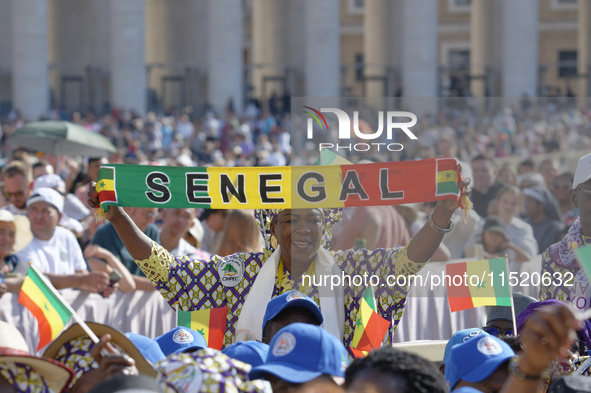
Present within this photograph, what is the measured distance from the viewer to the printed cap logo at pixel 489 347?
A: 4352 mm

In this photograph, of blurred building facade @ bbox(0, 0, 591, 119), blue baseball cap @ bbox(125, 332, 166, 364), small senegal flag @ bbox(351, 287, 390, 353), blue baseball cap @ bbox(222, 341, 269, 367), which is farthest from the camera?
blurred building facade @ bbox(0, 0, 591, 119)

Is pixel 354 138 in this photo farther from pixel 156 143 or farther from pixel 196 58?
pixel 196 58

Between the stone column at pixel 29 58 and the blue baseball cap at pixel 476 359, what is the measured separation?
126 feet

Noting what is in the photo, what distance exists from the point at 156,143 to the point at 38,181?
20393 mm

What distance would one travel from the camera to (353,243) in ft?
22.3

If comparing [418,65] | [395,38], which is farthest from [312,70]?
[395,38]

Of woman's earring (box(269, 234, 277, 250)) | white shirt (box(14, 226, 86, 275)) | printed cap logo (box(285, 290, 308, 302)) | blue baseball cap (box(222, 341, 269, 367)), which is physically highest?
woman's earring (box(269, 234, 277, 250))

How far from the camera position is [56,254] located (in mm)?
8828

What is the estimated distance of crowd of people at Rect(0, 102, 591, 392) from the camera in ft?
12.2

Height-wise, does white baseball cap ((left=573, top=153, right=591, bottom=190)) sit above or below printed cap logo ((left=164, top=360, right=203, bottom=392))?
above

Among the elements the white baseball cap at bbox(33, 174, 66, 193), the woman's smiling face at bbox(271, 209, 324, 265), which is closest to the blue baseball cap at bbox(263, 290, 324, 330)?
the woman's smiling face at bbox(271, 209, 324, 265)

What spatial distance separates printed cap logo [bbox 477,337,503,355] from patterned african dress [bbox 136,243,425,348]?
1.19 m

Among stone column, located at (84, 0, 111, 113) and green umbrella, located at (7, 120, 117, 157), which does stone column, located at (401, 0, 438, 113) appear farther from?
green umbrella, located at (7, 120, 117, 157)

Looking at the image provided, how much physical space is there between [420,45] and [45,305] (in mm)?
40471
